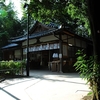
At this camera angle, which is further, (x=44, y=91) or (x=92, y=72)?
(x=44, y=91)

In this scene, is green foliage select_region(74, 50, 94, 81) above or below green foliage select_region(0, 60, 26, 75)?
above

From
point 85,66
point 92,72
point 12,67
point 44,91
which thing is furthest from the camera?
point 12,67

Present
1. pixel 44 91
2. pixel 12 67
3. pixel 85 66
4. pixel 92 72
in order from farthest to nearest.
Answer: pixel 12 67 → pixel 44 91 → pixel 85 66 → pixel 92 72

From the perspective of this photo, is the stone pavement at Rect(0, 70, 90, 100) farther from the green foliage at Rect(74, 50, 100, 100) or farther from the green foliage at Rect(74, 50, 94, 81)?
the green foliage at Rect(74, 50, 94, 81)

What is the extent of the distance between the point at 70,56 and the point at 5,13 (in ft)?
58.2

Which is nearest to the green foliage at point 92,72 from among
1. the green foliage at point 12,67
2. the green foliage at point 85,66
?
the green foliage at point 85,66

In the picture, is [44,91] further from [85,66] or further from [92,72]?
[92,72]

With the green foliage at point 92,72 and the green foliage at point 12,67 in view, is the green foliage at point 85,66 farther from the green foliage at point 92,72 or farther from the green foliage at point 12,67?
the green foliage at point 12,67

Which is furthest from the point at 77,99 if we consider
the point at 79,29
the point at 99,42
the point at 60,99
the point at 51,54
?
the point at 79,29

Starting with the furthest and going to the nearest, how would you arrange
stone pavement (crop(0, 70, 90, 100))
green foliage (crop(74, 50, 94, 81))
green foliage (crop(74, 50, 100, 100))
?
stone pavement (crop(0, 70, 90, 100))
green foliage (crop(74, 50, 94, 81))
green foliage (crop(74, 50, 100, 100))

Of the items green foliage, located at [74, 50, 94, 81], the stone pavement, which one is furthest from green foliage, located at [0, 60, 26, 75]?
green foliage, located at [74, 50, 94, 81]

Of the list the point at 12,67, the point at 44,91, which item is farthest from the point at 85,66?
the point at 12,67

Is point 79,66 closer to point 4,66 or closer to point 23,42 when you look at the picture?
point 4,66

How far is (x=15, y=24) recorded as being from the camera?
99.9 ft
